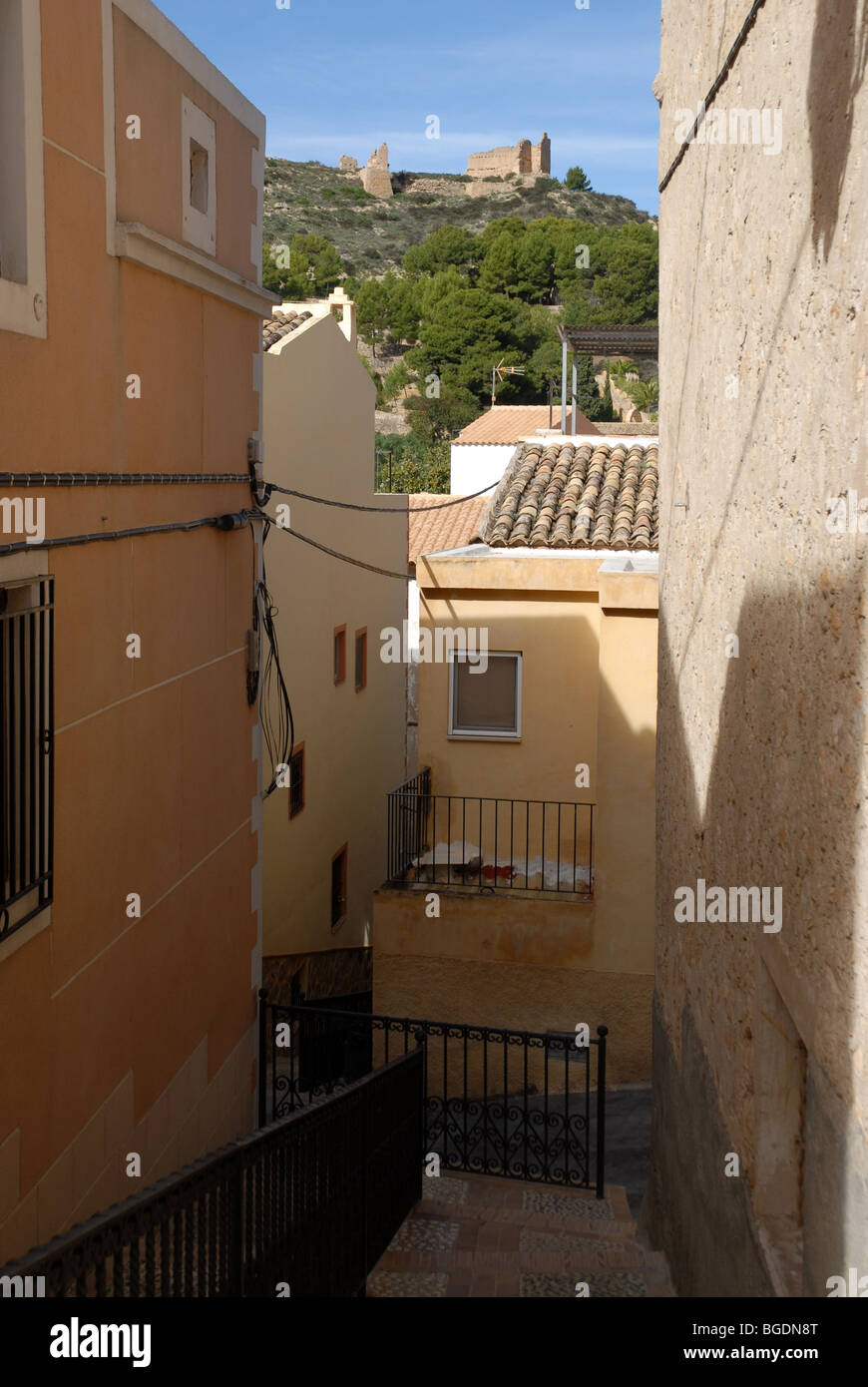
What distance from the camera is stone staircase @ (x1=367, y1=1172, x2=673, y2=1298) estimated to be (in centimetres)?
670

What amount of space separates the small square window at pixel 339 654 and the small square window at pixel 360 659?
0.91 metres

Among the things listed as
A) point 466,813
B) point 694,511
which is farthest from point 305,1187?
point 466,813

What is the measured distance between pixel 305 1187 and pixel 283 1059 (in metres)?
7.90

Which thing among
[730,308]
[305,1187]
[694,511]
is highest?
[730,308]

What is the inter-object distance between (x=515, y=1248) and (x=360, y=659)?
1158 cm

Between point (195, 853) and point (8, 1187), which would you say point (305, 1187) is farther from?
point (195, 853)

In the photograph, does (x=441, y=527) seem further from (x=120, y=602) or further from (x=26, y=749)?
(x=26, y=749)

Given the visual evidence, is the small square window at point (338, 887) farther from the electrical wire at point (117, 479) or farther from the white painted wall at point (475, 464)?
the white painted wall at point (475, 464)

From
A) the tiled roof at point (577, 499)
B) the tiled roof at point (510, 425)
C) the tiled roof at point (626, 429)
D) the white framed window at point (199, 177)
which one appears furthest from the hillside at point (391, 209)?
the white framed window at point (199, 177)

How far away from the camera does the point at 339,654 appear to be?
1680 cm

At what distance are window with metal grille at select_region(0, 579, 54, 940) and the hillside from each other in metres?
84.5

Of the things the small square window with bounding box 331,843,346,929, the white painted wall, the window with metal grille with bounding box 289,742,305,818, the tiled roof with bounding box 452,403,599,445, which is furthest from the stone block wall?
the tiled roof with bounding box 452,403,599,445

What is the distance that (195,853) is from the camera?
748 cm

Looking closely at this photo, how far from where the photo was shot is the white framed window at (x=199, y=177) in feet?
22.9
